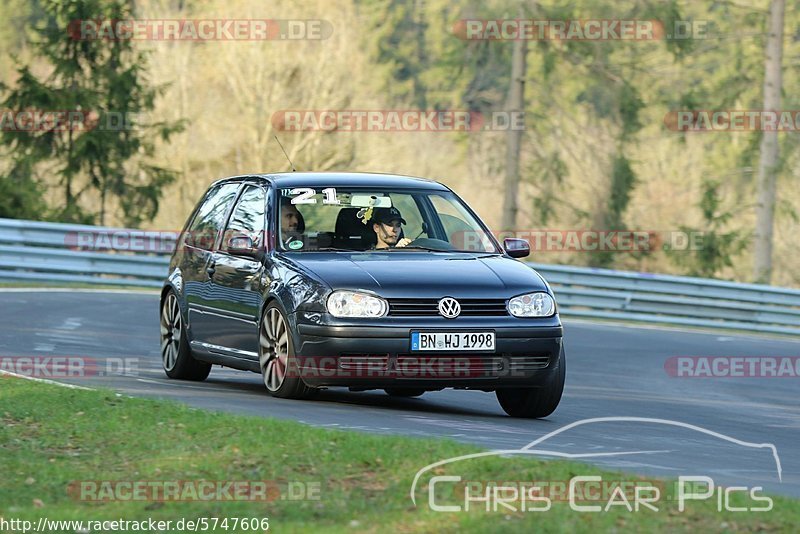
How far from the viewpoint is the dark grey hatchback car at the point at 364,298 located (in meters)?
10.5

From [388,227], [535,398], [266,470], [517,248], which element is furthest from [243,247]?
[266,470]

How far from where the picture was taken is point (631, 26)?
37906 millimetres

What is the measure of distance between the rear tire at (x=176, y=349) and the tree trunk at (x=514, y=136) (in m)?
26.1

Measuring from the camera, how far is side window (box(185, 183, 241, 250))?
1291 cm

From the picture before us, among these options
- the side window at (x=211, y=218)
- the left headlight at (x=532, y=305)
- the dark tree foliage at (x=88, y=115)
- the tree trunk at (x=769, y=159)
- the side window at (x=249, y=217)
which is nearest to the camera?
the left headlight at (x=532, y=305)

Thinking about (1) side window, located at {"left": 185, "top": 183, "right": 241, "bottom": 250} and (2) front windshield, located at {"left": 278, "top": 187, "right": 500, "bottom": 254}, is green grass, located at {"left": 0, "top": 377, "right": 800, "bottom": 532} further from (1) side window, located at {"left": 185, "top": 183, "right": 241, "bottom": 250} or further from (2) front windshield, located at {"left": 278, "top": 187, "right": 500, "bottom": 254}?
(1) side window, located at {"left": 185, "top": 183, "right": 241, "bottom": 250}

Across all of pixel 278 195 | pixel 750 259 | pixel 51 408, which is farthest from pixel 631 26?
pixel 51 408

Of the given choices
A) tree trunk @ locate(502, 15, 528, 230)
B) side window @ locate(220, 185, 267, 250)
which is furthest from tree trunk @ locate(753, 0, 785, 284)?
side window @ locate(220, 185, 267, 250)

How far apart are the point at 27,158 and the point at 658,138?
1919 centimetres

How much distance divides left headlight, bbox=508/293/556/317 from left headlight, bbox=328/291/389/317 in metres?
0.87

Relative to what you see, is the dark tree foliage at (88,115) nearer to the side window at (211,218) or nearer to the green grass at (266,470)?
the side window at (211,218)

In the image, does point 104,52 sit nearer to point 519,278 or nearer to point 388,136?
point 388,136

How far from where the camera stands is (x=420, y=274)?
35.4 feet

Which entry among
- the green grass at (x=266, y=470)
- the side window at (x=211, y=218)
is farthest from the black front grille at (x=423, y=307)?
the side window at (x=211, y=218)
